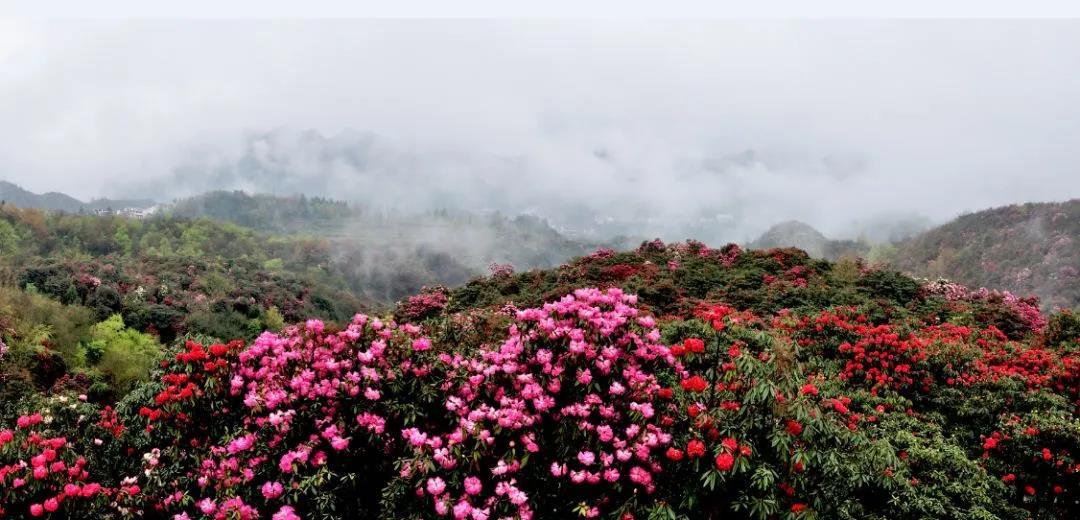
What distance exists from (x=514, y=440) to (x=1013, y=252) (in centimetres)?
6638

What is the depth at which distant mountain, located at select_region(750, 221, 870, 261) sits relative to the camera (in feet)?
307

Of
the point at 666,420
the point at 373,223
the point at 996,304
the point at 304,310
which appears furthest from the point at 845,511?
the point at 373,223

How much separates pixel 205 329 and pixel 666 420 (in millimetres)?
22727

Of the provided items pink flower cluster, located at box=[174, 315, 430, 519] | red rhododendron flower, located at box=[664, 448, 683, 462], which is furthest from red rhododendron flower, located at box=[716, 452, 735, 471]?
pink flower cluster, located at box=[174, 315, 430, 519]

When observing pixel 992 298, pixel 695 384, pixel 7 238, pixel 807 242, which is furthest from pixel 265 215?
pixel 695 384

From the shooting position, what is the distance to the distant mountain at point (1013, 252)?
153 feet

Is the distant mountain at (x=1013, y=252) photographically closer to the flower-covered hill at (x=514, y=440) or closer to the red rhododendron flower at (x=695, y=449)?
the flower-covered hill at (x=514, y=440)

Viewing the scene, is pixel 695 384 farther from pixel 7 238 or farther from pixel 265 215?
pixel 265 215

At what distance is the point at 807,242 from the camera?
345ft

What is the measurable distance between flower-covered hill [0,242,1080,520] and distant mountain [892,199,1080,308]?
48408 mm

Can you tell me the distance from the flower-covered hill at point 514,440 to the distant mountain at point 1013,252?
1906 inches

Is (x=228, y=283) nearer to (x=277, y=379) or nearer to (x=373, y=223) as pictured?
(x=277, y=379)

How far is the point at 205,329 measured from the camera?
73.7 feet

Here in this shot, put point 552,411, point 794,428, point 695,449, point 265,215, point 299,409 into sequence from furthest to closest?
1. point 265,215
2. point 299,409
3. point 552,411
4. point 794,428
5. point 695,449
